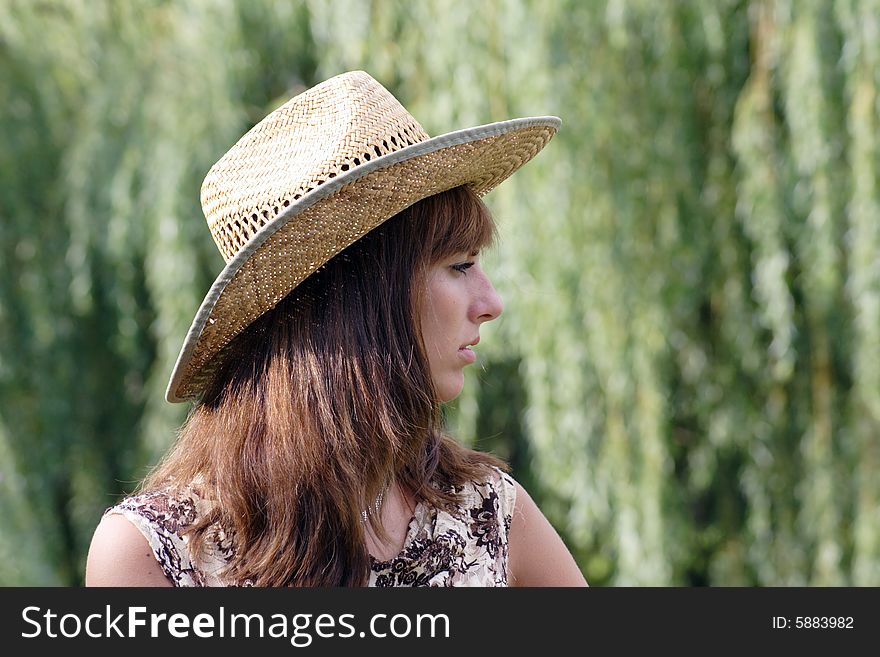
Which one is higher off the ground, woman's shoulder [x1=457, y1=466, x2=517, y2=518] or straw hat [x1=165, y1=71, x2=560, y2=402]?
straw hat [x1=165, y1=71, x2=560, y2=402]

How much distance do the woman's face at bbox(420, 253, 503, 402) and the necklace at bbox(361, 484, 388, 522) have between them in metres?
0.14

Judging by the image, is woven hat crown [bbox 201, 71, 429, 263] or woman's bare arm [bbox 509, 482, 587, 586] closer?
woven hat crown [bbox 201, 71, 429, 263]

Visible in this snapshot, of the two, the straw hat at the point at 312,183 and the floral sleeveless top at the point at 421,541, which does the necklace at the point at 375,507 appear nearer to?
the floral sleeveless top at the point at 421,541

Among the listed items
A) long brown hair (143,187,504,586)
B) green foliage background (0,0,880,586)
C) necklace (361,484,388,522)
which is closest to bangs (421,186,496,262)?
long brown hair (143,187,504,586)

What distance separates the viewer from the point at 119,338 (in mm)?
2924

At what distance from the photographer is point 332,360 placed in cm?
124

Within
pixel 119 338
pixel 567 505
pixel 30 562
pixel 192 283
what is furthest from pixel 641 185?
pixel 30 562

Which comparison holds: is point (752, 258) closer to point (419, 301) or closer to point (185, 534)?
point (419, 301)

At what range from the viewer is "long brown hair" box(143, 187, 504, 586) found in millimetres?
1204

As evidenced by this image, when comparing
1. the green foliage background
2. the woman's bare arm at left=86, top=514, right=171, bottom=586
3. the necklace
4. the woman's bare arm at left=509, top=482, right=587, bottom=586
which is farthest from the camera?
the green foliage background

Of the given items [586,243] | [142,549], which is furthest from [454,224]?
[586,243]

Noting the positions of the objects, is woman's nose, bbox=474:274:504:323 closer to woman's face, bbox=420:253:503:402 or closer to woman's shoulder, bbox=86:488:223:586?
woman's face, bbox=420:253:503:402

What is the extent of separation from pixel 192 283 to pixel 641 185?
1.21 m

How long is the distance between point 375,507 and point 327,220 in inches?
13.6
